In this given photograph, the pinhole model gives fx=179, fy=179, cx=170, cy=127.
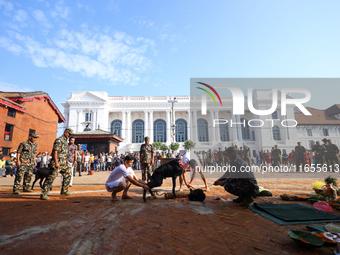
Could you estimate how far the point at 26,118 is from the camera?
21.8 m

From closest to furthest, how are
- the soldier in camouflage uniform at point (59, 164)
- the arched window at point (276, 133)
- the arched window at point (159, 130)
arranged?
the soldier in camouflage uniform at point (59, 164)
the arched window at point (276, 133)
the arched window at point (159, 130)

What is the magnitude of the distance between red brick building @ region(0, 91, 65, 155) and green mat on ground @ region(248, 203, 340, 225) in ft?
79.0

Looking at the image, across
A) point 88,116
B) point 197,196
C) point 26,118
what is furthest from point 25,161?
point 88,116

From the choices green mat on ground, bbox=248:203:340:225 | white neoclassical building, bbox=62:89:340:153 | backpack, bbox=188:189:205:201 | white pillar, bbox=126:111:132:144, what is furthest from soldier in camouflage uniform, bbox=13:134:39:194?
white pillar, bbox=126:111:132:144

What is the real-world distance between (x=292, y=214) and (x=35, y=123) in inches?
1097

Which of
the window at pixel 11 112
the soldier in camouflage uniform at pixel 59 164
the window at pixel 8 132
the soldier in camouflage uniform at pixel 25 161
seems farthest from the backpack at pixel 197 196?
the window at pixel 11 112

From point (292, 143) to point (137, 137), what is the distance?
4039 cm

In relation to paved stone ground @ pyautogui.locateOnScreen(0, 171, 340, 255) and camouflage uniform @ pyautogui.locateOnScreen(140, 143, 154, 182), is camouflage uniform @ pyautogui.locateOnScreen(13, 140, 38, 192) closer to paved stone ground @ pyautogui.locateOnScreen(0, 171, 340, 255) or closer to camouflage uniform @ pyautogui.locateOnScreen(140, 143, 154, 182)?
paved stone ground @ pyautogui.locateOnScreen(0, 171, 340, 255)

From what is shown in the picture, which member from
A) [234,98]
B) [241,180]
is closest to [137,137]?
[234,98]

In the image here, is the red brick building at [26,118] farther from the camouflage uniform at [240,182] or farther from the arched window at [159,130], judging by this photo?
the arched window at [159,130]

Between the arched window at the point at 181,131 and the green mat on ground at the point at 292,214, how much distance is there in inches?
1623

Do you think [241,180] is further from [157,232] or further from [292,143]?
[292,143]

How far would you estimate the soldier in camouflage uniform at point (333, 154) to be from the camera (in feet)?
22.9

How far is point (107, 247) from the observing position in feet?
8.07
